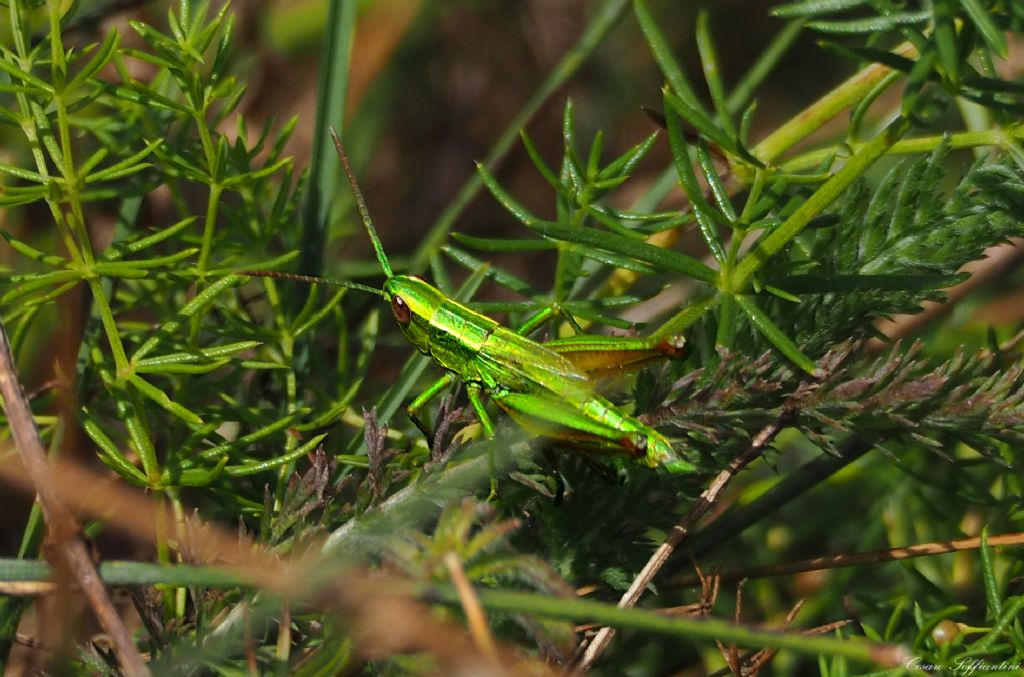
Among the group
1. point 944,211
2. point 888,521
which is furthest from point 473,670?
point 888,521

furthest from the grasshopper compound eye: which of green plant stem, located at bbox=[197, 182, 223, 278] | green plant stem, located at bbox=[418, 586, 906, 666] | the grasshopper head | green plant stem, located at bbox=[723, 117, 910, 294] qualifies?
green plant stem, located at bbox=[418, 586, 906, 666]

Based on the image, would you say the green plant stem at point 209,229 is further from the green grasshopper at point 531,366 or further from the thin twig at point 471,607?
the thin twig at point 471,607

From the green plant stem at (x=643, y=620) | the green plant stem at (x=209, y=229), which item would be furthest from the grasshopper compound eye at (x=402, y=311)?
the green plant stem at (x=643, y=620)

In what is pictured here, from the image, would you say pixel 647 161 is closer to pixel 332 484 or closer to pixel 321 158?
pixel 321 158

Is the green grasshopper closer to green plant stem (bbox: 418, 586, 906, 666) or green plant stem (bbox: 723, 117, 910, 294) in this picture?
green plant stem (bbox: 723, 117, 910, 294)

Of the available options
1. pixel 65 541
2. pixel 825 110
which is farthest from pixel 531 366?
pixel 65 541
